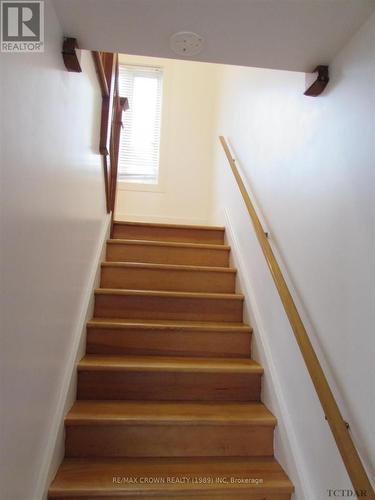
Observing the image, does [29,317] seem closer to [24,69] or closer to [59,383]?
[59,383]

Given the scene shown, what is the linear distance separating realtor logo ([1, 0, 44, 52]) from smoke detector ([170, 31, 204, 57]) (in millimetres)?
406

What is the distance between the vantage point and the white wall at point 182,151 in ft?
12.7

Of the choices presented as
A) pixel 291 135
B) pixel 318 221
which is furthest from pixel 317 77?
pixel 318 221

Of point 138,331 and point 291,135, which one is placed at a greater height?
point 291,135

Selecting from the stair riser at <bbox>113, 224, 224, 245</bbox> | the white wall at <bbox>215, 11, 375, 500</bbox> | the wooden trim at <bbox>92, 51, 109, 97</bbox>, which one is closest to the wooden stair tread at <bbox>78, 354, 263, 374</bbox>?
the white wall at <bbox>215, 11, 375, 500</bbox>

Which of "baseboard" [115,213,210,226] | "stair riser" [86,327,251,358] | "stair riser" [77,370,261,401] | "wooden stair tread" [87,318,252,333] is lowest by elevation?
"stair riser" [77,370,261,401]

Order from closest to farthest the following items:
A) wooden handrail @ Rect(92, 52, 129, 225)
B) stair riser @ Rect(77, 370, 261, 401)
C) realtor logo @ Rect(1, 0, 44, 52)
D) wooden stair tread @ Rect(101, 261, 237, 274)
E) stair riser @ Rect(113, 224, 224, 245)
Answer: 1. realtor logo @ Rect(1, 0, 44, 52)
2. stair riser @ Rect(77, 370, 261, 401)
3. wooden handrail @ Rect(92, 52, 129, 225)
4. wooden stair tread @ Rect(101, 261, 237, 274)
5. stair riser @ Rect(113, 224, 224, 245)

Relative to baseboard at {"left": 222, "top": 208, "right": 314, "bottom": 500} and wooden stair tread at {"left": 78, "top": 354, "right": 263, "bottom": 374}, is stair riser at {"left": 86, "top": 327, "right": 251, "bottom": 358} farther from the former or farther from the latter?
baseboard at {"left": 222, "top": 208, "right": 314, "bottom": 500}

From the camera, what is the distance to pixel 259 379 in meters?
1.68

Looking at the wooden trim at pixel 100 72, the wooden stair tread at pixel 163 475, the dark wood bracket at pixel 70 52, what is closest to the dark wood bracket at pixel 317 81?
the dark wood bracket at pixel 70 52

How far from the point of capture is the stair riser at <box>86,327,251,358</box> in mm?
1817

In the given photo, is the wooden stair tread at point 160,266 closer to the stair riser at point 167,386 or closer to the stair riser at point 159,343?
the stair riser at point 159,343

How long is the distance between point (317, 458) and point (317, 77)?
1395mm

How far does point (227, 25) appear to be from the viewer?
1.02 metres
